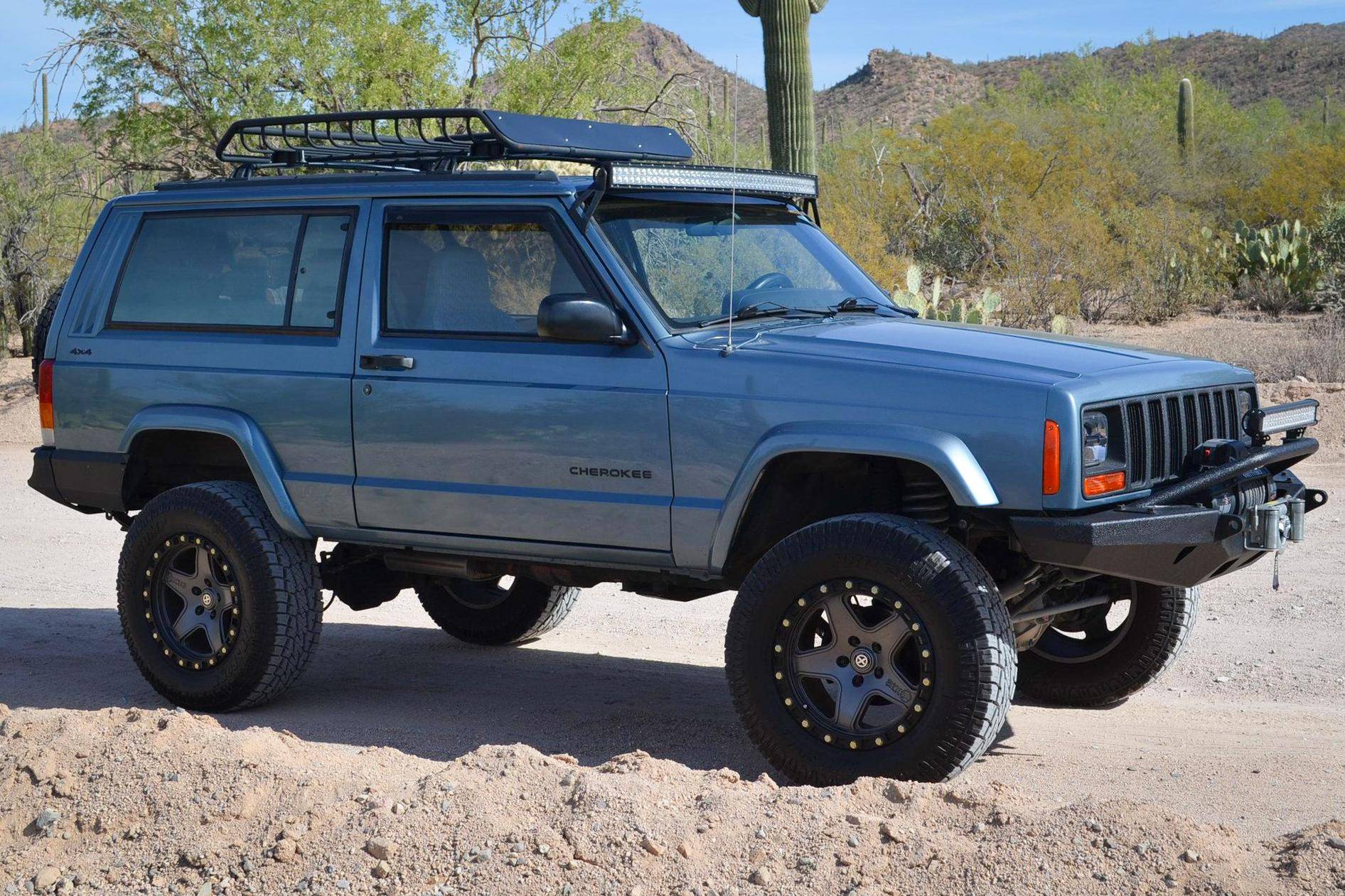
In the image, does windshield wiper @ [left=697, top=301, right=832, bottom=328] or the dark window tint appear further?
the dark window tint

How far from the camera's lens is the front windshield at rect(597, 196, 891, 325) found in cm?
515

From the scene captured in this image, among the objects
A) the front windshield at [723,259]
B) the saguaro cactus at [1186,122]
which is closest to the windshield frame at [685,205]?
the front windshield at [723,259]

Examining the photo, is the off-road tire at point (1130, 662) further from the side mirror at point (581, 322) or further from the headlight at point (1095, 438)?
the side mirror at point (581, 322)

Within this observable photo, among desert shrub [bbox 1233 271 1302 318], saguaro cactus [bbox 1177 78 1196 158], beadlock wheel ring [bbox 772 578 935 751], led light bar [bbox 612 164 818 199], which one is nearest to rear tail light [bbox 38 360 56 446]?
led light bar [bbox 612 164 818 199]

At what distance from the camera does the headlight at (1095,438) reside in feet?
14.5

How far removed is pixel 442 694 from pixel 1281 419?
11.7 feet

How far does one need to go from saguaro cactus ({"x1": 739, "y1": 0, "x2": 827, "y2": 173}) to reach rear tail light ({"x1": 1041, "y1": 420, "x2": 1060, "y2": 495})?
11305 mm

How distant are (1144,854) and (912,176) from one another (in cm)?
2182

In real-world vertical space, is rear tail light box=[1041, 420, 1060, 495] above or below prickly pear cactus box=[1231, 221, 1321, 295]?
below

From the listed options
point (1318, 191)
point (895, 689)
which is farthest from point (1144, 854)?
point (1318, 191)

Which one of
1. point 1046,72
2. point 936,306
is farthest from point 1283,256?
point 1046,72

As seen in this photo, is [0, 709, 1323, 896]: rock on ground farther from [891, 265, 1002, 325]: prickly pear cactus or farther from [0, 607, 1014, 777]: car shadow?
[891, 265, 1002, 325]: prickly pear cactus

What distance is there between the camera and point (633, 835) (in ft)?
12.7

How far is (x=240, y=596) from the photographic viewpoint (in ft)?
18.9
